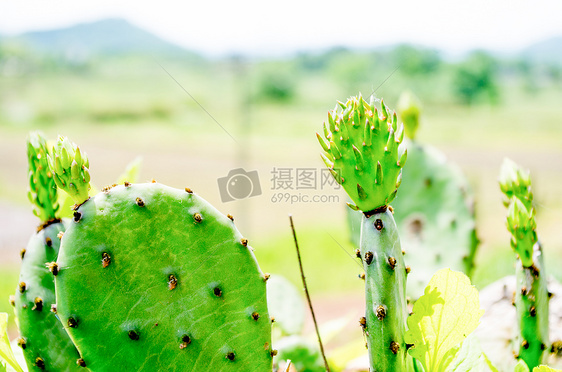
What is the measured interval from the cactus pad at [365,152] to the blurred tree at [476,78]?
13044mm

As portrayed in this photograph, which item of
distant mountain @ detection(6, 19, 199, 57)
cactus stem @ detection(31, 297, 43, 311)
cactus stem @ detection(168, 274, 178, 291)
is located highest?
distant mountain @ detection(6, 19, 199, 57)

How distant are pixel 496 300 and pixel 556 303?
0.10 meters

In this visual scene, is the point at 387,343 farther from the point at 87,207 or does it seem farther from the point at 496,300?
the point at 496,300

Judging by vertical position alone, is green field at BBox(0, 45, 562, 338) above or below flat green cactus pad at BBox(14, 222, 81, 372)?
above

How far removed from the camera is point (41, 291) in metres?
0.67

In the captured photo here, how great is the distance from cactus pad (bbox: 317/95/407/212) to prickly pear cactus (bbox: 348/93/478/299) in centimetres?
70

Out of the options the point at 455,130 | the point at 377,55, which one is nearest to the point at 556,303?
the point at 455,130

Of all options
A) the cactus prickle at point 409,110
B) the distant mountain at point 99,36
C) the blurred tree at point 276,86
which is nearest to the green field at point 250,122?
the blurred tree at point 276,86

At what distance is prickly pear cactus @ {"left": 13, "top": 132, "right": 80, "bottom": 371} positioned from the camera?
2.17 feet

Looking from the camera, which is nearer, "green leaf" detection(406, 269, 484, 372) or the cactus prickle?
"green leaf" detection(406, 269, 484, 372)

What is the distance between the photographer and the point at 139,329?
1.94 feet

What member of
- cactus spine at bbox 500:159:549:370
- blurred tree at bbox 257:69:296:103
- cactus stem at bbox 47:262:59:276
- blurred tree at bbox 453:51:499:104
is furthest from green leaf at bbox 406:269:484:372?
blurred tree at bbox 257:69:296:103

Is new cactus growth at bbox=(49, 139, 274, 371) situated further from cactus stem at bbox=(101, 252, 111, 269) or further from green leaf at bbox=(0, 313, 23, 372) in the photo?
green leaf at bbox=(0, 313, 23, 372)

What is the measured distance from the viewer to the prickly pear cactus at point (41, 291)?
0.66 meters
